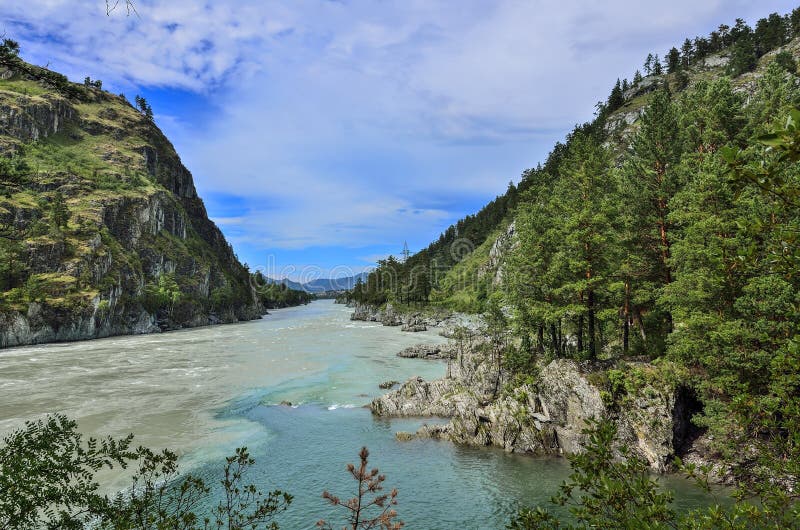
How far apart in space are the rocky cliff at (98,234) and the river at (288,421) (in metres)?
24.9

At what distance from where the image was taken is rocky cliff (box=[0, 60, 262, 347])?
89062 millimetres

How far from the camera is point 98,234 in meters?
107

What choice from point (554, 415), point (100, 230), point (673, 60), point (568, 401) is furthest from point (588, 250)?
point (673, 60)

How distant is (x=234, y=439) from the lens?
30.7 metres

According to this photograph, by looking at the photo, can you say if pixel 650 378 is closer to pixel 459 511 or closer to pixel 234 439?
pixel 459 511

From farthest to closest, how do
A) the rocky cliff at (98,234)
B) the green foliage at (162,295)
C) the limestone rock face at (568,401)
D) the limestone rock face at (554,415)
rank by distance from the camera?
the green foliage at (162,295)
the rocky cliff at (98,234)
the limestone rock face at (568,401)
the limestone rock face at (554,415)

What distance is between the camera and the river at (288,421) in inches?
876

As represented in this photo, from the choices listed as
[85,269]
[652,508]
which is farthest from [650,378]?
[85,269]

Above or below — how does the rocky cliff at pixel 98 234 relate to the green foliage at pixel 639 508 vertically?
above

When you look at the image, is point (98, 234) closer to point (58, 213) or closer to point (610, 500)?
point (58, 213)

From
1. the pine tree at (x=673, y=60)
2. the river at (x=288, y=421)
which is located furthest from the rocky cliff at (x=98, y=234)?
the pine tree at (x=673, y=60)

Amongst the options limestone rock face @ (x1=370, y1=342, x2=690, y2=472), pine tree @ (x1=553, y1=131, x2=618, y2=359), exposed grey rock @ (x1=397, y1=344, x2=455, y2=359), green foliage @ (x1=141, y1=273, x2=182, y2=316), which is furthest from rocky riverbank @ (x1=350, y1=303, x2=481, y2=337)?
pine tree @ (x1=553, y1=131, x2=618, y2=359)

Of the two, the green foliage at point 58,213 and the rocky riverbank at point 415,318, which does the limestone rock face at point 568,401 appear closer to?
the rocky riverbank at point 415,318

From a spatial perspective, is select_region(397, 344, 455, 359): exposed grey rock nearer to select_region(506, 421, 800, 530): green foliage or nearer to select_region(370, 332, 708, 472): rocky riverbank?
select_region(370, 332, 708, 472): rocky riverbank
